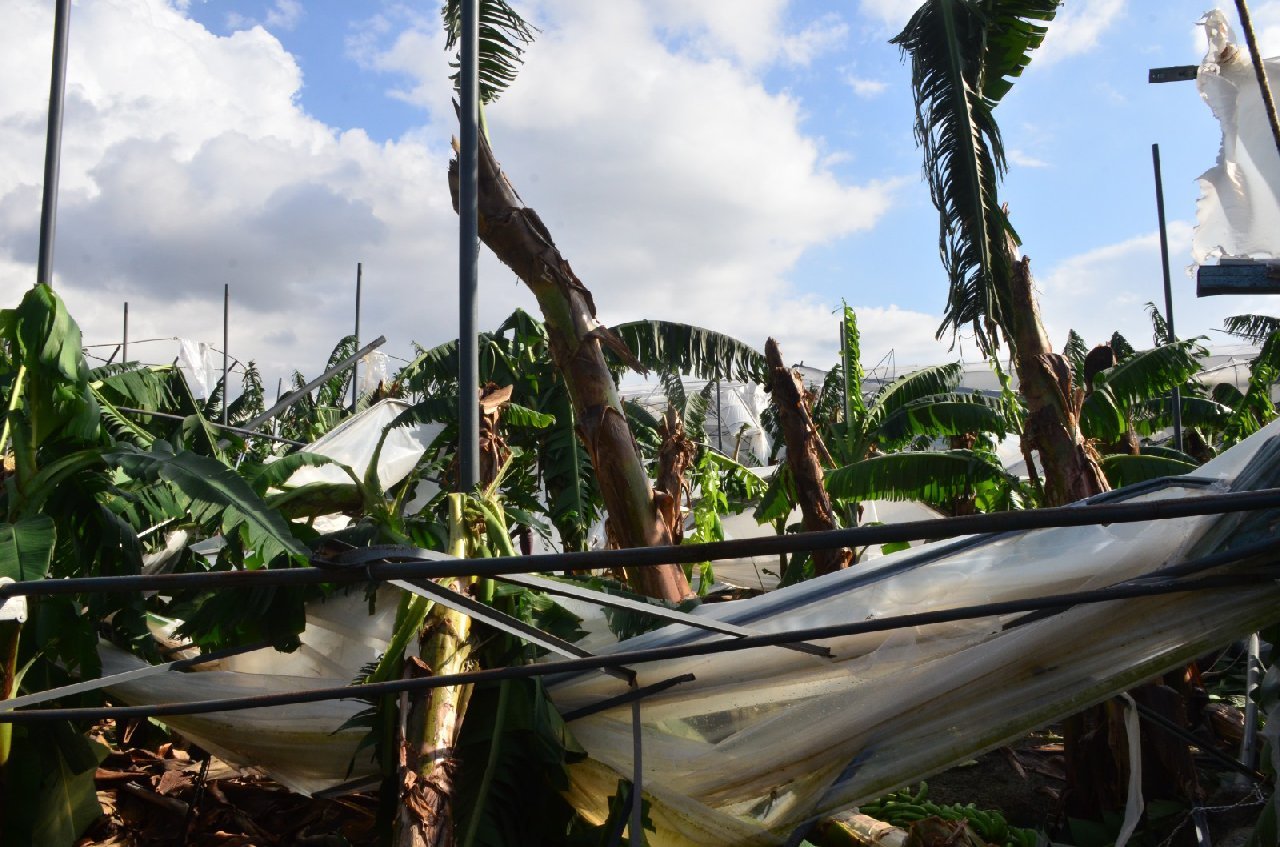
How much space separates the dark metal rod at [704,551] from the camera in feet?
5.24

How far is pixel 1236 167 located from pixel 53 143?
4.69 metres

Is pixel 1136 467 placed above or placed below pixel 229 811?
above

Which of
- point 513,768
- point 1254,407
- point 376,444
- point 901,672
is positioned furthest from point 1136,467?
point 1254,407

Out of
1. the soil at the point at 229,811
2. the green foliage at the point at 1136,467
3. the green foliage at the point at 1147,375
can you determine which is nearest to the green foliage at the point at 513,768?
the soil at the point at 229,811

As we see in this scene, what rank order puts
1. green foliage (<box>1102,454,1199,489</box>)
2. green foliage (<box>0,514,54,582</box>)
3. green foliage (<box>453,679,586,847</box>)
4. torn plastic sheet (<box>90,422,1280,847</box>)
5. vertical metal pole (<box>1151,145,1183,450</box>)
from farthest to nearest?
1. vertical metal pole (<box>1151,145,1183,450</box>)
2. green foliage (<box>1102,454,1199,489</box>)
3. green foliage (<box>453,679,586,847</box>)
4. green foliage (<box>0,514,54,582</box>)
5. torn plastic sheet (<box>90,422,1280,847</box>)

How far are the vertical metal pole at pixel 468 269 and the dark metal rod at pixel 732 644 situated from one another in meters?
1.32

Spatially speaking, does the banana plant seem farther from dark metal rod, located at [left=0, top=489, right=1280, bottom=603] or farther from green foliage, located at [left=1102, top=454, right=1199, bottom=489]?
green foliage, located at [left=1102, top=454, right=1199, bottom=489]

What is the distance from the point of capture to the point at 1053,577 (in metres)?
2.51

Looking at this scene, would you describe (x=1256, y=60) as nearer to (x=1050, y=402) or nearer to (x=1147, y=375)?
(x=1050, y=402)

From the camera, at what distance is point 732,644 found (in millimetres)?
1929

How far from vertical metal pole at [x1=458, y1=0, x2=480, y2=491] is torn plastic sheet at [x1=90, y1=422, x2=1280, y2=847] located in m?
0.91

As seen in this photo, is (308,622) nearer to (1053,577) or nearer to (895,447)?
(1053,577)

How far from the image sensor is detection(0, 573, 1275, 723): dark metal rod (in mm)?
1892

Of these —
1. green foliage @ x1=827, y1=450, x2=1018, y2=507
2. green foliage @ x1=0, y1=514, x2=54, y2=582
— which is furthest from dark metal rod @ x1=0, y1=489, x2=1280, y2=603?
green foliage @ x1=827, y1=450, x2=1018, y2=507
